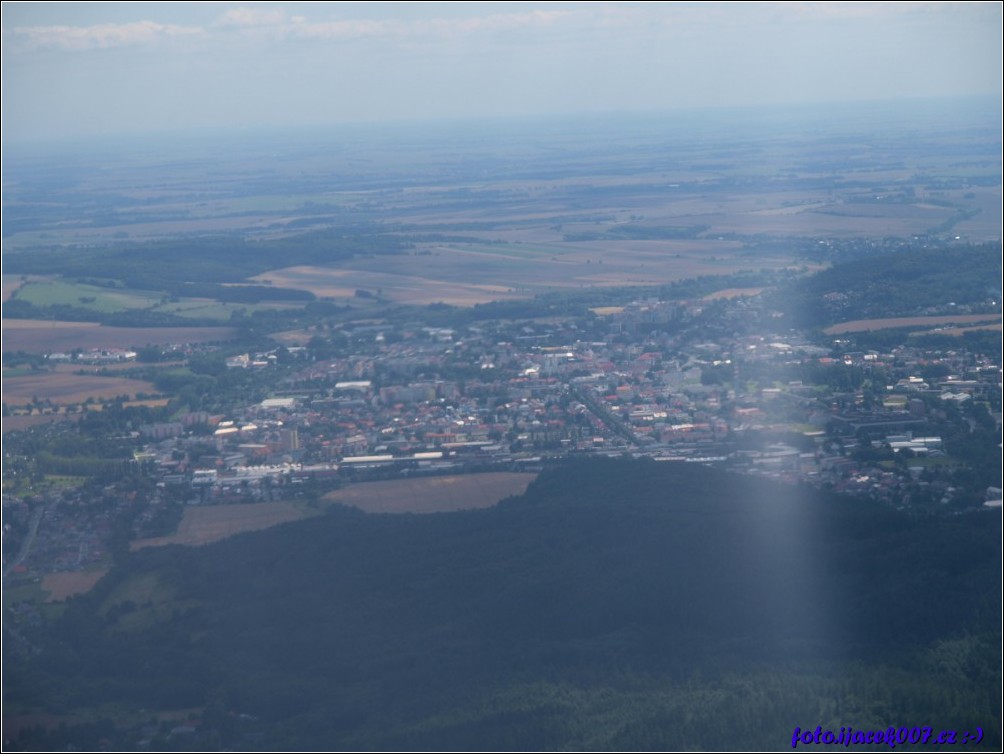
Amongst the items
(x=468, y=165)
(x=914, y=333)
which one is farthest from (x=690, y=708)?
(x=468, y=165)

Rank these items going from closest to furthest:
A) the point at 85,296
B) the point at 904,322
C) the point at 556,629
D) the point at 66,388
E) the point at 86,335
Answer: the point at 556,629 → the point at 66,388 → the point at 904,322 → the point at 86,335 → the point at 85,296

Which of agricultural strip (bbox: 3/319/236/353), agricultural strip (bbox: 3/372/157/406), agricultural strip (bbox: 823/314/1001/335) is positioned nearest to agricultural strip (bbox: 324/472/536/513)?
agricultural strip (bbox: 3/372/157/406)

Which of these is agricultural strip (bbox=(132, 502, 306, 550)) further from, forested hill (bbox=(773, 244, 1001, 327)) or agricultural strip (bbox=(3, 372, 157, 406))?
forested hill (bbox=(773, 244, 1001, 327))

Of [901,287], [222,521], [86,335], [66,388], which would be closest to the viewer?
[222,521]

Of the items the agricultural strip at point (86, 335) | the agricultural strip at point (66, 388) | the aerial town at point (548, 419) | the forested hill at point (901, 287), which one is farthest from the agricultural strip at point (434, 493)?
the agricultural strip at point (86, 335)

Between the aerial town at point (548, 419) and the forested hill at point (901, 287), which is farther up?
the forested hill at point (901, 287)

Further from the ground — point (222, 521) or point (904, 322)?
point (904, 322)

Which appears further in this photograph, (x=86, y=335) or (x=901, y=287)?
(x=86, y=335)

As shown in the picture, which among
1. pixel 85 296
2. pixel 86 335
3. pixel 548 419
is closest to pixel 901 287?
pixel 548 419

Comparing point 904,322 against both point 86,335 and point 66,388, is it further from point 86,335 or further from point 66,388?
point 86,335

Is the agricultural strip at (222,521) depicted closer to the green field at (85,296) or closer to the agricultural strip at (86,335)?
the agricultural strip at (86,335)
